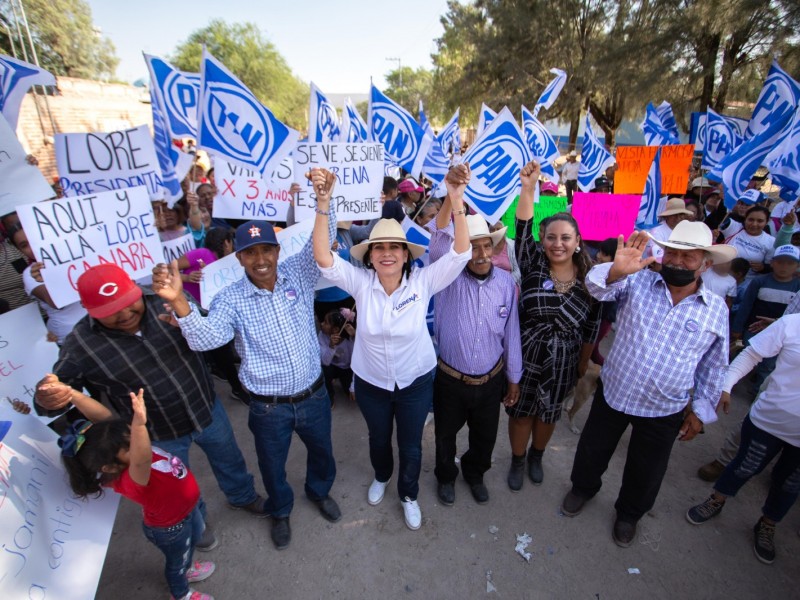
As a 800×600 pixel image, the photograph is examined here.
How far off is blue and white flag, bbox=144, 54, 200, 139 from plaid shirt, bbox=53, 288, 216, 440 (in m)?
2.78

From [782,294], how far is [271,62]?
39375mm

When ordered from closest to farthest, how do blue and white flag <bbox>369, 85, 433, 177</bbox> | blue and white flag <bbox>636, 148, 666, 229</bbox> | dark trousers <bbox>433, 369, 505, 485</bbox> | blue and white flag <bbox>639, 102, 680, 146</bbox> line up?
1. dark trousers <bbox>433, 369, 505, 485</bbox>
2. blue and white flag <bbox>369, 85, 433, 177</bbox>
3. blue and white flag <bbox>636, 148, 666, 229</bbox>
4. blue and white flag <bbox>639, 102, 680, 146</bbox>

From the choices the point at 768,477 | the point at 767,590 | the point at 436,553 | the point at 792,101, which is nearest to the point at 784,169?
the point at 792,101

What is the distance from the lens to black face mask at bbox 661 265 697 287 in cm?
230

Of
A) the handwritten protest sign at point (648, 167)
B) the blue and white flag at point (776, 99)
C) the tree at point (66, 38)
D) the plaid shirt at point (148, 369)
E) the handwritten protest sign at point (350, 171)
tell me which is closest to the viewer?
the plaid shirt at point (148, 369)

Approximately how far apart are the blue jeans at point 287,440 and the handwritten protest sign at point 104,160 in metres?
2.48

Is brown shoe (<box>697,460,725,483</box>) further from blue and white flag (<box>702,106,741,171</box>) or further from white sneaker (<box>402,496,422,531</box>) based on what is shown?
blue and white flag (<box>702,106,741,171</box>)

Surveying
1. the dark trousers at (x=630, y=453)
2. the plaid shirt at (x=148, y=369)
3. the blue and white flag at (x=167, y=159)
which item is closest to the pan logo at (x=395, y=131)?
the blue and white flag at (x=167, y=159)

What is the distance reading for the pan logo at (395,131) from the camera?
4977mm

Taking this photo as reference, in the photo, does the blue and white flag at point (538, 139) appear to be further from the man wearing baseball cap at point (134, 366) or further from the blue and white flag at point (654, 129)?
the man wearing baseball cap at point (134, 366)

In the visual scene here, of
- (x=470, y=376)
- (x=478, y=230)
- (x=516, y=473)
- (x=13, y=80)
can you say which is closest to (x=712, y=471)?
(x=516, y=473)

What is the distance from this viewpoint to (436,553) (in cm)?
283

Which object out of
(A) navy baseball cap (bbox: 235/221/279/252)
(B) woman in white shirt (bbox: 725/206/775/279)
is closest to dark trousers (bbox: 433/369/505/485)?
(A) navy baseball cap (bbox: 235/221/279/252)

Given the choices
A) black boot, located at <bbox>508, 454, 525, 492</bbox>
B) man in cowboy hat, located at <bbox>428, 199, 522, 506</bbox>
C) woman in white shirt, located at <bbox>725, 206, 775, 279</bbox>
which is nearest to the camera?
man in cowboy hat, located at <bbox>428, 199, 522, 506</bbox>
